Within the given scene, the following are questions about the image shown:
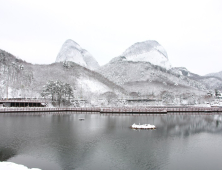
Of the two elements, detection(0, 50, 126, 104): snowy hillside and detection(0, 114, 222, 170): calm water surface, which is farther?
detection(0, 50, 126, 104): snowy hillside

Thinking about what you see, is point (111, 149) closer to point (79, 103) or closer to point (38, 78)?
point (79, 103)

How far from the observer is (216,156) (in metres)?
30.7

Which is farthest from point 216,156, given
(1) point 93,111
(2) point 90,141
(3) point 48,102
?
(3) point 48,102

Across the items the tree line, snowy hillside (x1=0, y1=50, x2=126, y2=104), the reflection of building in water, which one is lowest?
the reflection of building in water

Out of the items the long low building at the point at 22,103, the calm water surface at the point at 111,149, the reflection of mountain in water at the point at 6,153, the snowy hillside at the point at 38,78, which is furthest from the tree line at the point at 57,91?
the reflection of mountain in water at the point at 6,153

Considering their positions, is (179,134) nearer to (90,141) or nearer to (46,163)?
(90,141)

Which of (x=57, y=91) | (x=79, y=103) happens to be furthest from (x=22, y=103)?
(x=79, y=103)

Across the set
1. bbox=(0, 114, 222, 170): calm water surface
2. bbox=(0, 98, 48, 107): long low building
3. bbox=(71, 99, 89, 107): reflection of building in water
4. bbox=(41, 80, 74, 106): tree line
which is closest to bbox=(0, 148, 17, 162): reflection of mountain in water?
bbox=(0, 114, 222, 170): calm water surface

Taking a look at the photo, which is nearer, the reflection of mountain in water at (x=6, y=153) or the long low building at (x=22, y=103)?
the reflection of mountain in water at (x=6, y=153)

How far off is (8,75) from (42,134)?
328ft

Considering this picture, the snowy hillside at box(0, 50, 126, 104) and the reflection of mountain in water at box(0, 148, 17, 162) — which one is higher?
the snowy hillside at box(0, 50, 126, 104)

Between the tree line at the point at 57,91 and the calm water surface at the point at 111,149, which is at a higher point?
the tree line at the point at 57,91

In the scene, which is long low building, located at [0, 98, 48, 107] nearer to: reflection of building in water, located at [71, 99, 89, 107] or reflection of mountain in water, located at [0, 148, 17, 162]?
reflection of building in water, located at [71, 99, 89, 107]

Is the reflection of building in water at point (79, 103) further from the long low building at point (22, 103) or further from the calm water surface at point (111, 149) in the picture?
the calm water surface at point (111, 149)
